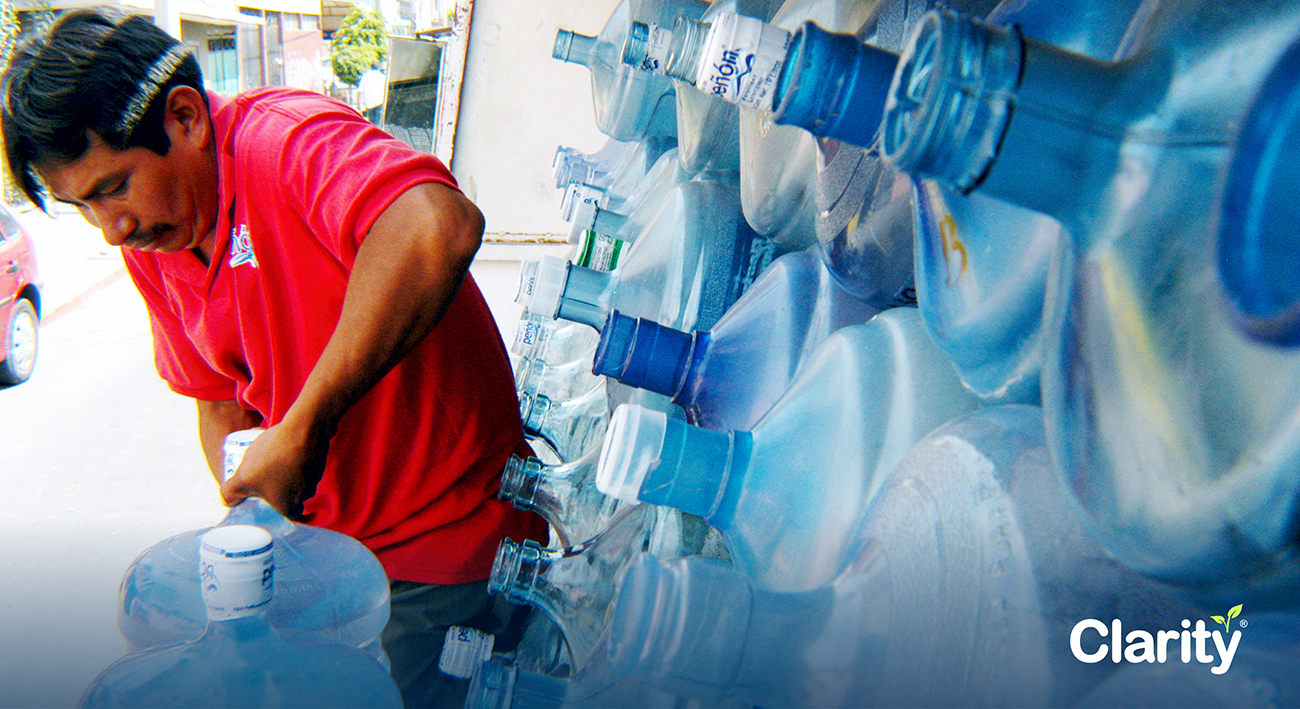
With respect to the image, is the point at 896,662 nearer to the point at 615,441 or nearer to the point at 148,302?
the point at 615,441

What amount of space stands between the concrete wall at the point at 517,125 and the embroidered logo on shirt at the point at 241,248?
62.6 inches

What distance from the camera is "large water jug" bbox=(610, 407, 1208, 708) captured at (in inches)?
11.4

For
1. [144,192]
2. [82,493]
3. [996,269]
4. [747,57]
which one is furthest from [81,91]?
[82,493]

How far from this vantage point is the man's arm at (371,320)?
873 millimetres

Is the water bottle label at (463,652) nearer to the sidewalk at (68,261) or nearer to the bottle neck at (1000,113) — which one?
the bottle neck at (1000,113)

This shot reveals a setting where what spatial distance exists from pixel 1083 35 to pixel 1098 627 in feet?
0.79

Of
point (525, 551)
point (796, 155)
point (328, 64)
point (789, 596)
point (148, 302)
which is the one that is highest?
point (796, 155)

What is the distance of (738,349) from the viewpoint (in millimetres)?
659

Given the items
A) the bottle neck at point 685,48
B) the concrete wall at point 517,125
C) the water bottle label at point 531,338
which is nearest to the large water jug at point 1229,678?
the bottle neck at point 685,48

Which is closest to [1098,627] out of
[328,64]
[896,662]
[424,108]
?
[896,662]

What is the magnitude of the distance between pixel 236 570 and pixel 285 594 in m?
0.32

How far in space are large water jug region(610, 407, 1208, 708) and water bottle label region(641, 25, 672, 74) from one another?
24.1 inches

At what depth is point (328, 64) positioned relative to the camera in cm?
1938

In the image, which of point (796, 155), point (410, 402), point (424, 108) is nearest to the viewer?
point (796, 155)
